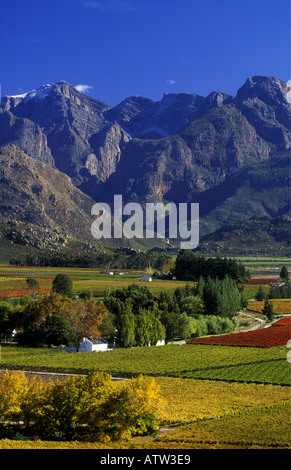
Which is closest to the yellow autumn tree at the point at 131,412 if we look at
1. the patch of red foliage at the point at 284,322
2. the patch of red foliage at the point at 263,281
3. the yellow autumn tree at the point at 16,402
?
the yellow autumn tree at the point at 16,402

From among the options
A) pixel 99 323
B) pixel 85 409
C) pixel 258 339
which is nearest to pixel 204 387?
pixel 85 409

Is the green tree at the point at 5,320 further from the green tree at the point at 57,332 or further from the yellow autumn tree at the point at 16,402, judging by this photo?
the yellow autumn tree at the point at 16,402

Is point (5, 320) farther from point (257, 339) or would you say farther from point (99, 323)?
point (257, 339)

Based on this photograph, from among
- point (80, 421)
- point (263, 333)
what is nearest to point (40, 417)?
Answer: point (80, 421)

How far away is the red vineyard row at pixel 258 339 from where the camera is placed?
209 ft

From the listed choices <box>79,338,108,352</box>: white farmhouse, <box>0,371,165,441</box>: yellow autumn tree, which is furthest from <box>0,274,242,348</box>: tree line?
<box>0,371,165,441</box>: yellow autumn tree

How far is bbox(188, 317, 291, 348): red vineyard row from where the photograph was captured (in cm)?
6381

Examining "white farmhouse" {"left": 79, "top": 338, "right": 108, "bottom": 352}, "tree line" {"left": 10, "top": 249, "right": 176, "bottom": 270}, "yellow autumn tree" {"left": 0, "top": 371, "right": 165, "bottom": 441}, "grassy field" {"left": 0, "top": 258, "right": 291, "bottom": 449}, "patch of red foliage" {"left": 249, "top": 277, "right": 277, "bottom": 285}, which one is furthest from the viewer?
"tree line" {"left": 10, "top": 249, "right": 176, "bottom": 270}

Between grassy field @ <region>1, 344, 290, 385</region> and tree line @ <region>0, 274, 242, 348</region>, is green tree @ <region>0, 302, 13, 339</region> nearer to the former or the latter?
tree line @ <region>0, 274, 242, 348</region>

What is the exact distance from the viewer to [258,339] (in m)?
66.1

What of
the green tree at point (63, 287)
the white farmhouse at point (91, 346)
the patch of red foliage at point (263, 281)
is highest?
the green tree at point (63, 287)

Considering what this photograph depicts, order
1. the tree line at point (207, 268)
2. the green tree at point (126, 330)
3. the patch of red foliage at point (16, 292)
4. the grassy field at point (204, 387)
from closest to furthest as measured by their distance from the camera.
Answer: the grassy field at point (204, 387) < the green tree at point (126, 330) < the patch of red foliage at point (16, 292) < the tree line at point (207, 268)
